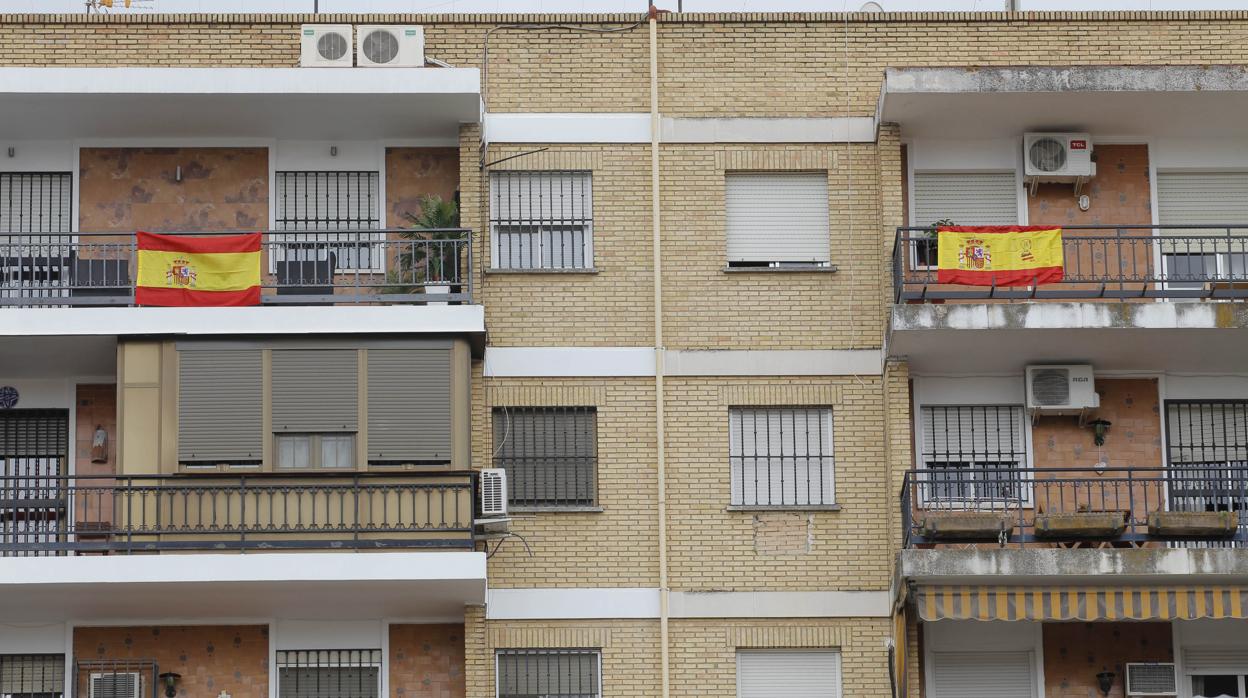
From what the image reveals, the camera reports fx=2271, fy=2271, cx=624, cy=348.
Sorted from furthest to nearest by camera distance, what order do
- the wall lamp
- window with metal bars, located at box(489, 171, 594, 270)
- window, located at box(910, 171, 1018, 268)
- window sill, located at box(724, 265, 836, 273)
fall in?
1. window, located at box(910, 171, 1018, 268)
2. window with metal bars, located at box(489, 171, 594, 270)
3. window sill, located at box(724, 265, 836, 273)
4. the wall lamp

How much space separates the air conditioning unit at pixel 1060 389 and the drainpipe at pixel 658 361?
4.27 metres

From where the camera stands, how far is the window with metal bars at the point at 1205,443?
26.2 m

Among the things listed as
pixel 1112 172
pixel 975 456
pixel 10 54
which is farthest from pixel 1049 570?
pixel 10 54

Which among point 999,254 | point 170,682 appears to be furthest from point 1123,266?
point 170,682

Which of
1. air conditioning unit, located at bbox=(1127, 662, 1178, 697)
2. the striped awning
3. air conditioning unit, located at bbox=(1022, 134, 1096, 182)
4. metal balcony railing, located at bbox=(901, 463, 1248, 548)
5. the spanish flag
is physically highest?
air conditioning unit, located at bbox=(1022, 134, 1096, 182)

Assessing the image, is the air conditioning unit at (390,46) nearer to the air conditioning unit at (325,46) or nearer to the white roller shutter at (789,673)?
the air conditioning unit at (325,46)

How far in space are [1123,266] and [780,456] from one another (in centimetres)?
473

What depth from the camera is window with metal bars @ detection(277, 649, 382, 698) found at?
25.5 meters

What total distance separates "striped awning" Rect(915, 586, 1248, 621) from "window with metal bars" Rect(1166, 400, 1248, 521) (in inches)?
82.4

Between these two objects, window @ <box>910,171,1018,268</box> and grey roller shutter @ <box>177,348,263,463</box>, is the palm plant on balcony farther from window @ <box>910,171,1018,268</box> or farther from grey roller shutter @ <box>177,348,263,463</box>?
window @ <box>910,171,1018,268</box>

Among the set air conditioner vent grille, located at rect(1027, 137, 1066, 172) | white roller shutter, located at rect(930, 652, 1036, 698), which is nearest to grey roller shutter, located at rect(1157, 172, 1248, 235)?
air conditioner vent grille, located at rect(1027, 137, 1066, 172)

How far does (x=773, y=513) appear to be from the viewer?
25828 mm

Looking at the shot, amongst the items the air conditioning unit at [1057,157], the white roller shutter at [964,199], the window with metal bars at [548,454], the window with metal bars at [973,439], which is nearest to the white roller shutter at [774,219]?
the white roller shutter at [964,199]

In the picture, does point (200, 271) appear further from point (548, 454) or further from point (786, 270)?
point (786, 270)
